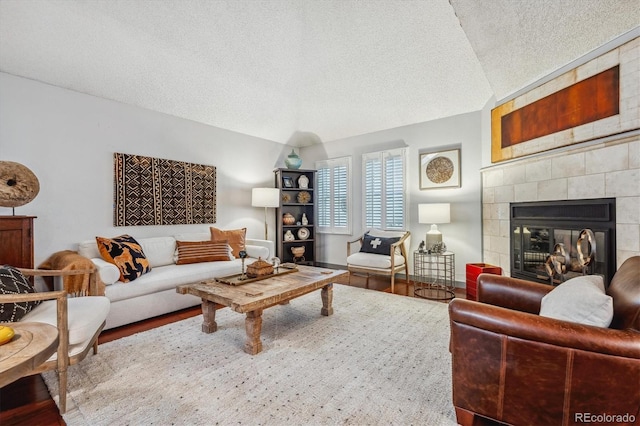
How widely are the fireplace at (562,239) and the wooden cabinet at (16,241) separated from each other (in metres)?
4.51

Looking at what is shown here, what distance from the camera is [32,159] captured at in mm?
2896

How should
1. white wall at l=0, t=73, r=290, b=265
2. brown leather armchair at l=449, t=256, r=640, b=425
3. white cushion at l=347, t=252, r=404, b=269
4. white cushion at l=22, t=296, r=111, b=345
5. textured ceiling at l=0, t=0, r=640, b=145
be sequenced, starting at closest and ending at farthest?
brown leather armchair at l=449, t=256, r=640, b=425 < white cushion at l=22, t=296, r=111, b=345 < textured ceiling at l=0, t=0, r=640, b=145 < white wall at l=0, t=73, r=290, b=265 < white cushion at l=347, t=252, r=404, b=269

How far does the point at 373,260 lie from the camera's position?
4051mm

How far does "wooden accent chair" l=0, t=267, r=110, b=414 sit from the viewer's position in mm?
1539

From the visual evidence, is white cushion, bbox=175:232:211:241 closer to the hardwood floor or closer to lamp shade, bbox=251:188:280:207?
lamp shade, bbox=251:188:280:207

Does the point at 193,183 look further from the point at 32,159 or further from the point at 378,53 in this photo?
the point at 378,53

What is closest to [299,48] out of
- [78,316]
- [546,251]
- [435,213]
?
[435,213]

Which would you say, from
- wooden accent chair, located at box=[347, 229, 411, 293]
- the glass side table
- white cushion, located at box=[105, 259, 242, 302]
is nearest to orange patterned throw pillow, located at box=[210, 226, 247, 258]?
white cushion, located at box=[105, 259, 242, 302]

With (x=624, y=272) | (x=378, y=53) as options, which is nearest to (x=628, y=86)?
(x=624, y=272)

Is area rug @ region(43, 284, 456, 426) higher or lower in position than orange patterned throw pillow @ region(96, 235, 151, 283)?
lower

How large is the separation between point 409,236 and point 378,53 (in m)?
2.63

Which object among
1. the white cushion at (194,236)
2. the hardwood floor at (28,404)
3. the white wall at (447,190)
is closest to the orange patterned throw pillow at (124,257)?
the white cushion at (194,236)

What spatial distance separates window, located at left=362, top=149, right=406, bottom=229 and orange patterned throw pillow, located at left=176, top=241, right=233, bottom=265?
2.46 metres

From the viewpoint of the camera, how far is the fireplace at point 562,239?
7.79ft
